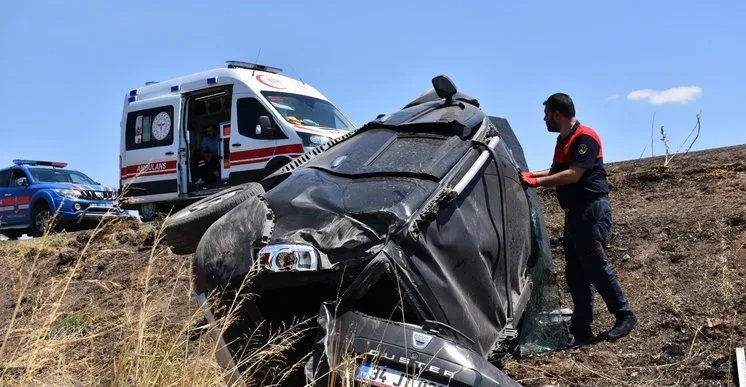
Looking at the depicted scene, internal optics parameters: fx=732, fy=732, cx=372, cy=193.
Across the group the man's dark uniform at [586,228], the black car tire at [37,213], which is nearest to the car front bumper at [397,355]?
the man's dark uniform at [586,228]

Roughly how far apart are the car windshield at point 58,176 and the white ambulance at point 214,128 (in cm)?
305

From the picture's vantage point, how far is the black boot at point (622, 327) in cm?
455

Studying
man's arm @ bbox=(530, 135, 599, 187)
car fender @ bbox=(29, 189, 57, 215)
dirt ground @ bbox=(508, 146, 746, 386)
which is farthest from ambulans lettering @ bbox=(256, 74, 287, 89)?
man's arm @ bbox=(530, 135, 599, 187)

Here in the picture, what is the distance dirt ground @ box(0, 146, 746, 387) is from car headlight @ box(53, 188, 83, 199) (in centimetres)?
531

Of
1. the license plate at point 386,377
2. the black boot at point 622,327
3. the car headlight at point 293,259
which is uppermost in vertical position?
the car headlight at point 293,259

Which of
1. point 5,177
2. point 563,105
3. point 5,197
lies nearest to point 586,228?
point 563,105

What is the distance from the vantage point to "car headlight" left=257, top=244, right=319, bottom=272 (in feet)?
9.80

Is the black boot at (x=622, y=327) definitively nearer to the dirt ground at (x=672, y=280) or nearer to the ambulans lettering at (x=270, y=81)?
the dirt ground at (x=672, y=280)

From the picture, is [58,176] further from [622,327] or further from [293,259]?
[293,259]

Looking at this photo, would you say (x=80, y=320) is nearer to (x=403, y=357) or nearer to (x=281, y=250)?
(x=281, y=250)

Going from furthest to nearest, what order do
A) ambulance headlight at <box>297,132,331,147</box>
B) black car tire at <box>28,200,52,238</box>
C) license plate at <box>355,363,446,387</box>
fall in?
black car tire at <box>28,200,52,238</box> → ambulance headlight at <box>297,132,331,147</box> → license plate at <box>355,363,446,387</box>

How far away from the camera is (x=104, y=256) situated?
8.25 m

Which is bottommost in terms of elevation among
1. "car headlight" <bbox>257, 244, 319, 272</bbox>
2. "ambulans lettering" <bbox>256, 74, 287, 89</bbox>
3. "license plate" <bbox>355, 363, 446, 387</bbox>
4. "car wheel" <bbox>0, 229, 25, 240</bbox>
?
"car wheel" <bbox>0, 229, 25, 240</bbox>

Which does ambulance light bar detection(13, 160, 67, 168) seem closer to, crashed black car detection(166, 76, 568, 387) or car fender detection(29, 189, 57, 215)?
car fender detection(29, 189, 57, 215)
